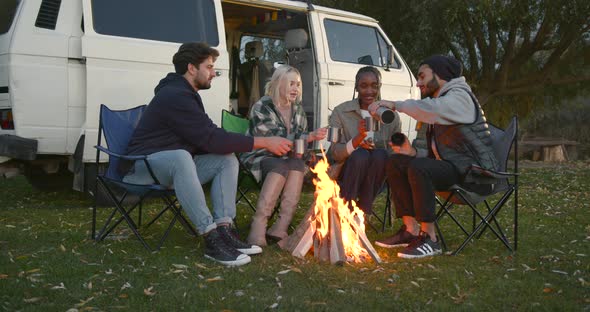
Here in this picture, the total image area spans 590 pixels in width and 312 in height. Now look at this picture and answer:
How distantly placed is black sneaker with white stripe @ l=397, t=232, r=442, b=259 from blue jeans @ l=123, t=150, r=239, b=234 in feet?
3.34

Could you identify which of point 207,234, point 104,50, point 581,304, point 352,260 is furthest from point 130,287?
point 104,50

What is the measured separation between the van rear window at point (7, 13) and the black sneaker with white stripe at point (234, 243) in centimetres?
251

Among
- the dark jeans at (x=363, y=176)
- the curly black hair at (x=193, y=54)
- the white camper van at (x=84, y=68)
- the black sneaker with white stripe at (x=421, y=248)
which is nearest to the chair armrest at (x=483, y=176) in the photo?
the black sneaker with white stripe at (x=421, y=248)

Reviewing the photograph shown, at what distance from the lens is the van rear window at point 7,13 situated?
475 cm

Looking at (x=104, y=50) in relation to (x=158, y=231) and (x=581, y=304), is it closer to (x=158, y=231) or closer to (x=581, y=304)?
(x=158, y=231)

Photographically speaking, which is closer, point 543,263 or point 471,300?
point 471,300

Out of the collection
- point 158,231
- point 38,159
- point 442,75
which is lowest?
point 158,231

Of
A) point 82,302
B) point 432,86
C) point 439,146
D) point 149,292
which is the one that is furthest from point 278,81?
point 82,302

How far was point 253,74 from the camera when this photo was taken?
6.69m

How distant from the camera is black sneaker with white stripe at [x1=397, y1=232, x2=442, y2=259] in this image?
3.57m

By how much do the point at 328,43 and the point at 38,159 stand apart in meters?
2.86

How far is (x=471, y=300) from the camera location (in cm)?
280

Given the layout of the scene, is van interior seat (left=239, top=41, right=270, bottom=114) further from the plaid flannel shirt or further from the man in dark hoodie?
the man in dark hoodie

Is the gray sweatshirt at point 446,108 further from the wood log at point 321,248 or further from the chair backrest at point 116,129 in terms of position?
the chair backrest at point 116,129
